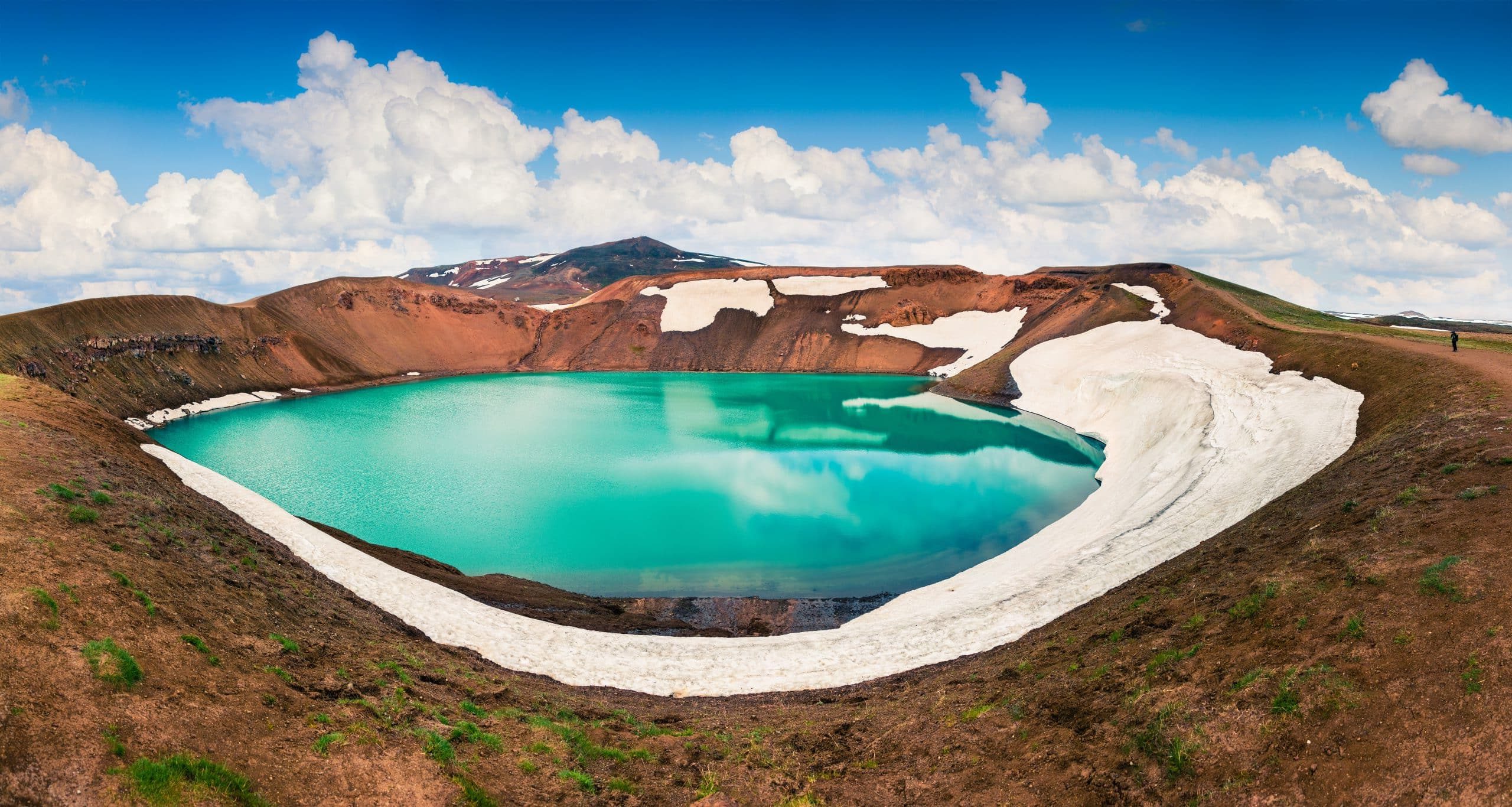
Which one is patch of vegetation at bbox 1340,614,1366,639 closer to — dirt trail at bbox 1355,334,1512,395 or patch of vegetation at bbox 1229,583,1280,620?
patch of vegetation at bbox 1229,583,1280,620

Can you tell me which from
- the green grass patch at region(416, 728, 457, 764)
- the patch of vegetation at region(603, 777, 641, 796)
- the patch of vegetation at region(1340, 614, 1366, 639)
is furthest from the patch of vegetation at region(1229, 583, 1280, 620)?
the green grass patch at region(416, 728, 457, 764)

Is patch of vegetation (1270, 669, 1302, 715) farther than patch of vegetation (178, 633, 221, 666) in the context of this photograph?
No

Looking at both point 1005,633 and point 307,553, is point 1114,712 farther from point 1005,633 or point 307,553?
point 307,553

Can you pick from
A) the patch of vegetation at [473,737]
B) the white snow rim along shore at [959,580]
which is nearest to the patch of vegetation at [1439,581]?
the white snow rim along shore at [959,580]

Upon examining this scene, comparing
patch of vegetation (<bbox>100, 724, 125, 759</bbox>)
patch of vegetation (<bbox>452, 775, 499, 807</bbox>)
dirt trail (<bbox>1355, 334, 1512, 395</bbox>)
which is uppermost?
dirt trail (<bbox>1355, 334, 1512, 395</bbox>)

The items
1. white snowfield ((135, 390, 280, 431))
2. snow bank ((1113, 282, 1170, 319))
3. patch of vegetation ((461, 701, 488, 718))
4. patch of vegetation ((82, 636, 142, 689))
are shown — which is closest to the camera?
patch of vegetation ((82, 636, 142, 689))

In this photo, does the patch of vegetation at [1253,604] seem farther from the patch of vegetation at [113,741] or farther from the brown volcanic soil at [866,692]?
the patch of vegetation at [113,741]
